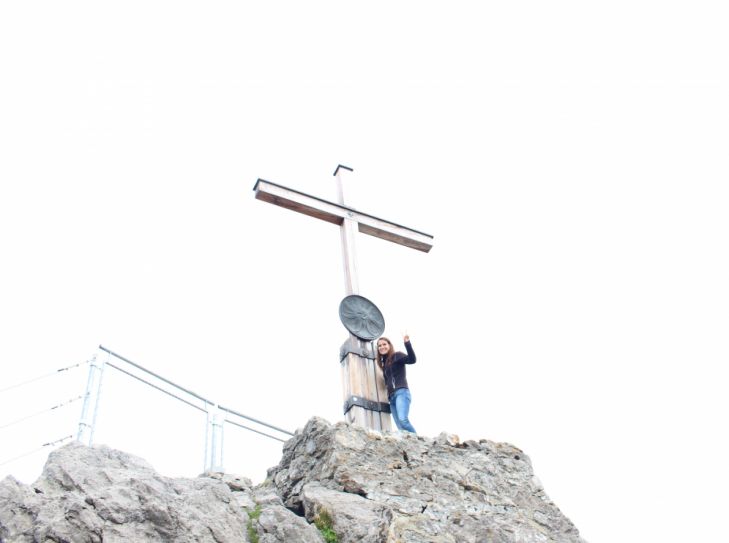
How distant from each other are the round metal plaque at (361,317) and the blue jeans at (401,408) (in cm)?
85

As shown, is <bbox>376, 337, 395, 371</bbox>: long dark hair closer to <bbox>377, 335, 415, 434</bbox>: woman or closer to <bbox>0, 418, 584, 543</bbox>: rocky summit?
<bbox>377, 335, 415, 434</bbox>: woman

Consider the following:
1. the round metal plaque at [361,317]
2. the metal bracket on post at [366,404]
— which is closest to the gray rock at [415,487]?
the metal bracket on post at [366,404]

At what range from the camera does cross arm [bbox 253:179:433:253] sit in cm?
990

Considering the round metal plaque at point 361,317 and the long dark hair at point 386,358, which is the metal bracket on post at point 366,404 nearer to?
the long dark hair at point 386,358

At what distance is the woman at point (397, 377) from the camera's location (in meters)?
7.87

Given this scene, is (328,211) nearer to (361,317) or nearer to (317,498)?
(361,317)

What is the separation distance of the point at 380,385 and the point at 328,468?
6.88ft

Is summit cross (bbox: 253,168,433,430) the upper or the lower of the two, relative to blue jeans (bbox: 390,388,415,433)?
upper

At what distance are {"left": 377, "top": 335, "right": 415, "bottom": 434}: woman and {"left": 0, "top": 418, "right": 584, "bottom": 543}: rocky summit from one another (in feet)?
2.93

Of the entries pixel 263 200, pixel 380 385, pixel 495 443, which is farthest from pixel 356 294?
pixel 495 443

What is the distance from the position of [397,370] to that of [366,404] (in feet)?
1.73

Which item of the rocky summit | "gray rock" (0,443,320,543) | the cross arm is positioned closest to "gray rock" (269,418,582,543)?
the rocky summit

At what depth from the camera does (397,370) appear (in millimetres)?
8148

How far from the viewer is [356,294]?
9.06m
